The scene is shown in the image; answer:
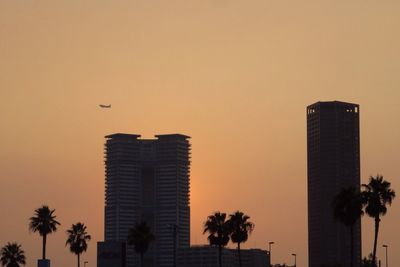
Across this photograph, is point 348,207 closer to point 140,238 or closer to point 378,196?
point 378,196

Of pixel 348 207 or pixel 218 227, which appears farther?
pixel 218 227

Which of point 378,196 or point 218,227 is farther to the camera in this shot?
point 218,227

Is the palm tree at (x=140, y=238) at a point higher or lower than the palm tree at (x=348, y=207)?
lower

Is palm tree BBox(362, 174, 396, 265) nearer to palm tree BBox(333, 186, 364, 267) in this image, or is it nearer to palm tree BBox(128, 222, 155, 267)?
palm tree BBox(333, 186, 364, 267)

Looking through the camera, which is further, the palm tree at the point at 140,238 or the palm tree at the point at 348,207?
the palm tree at the point at 140,238

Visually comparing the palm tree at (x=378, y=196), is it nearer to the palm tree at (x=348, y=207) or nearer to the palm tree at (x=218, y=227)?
the palm tree at (x=348, y=207)

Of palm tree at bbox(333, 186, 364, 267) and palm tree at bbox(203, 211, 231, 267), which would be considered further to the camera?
palm tree at bbox(203, 211, 231, 267)

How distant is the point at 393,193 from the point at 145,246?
169ft

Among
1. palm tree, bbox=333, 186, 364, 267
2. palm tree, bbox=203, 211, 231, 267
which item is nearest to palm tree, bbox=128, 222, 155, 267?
palm tree, bbox=203, 211, 231, 267

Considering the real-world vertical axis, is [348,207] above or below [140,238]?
above

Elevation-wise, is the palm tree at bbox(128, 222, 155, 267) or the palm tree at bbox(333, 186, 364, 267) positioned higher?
the palm tree at bbox(333, 186, 364, 267)

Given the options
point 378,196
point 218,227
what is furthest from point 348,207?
point 218,227

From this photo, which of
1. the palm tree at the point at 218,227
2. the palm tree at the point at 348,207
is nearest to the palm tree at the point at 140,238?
the palm tree at the point at 218,227

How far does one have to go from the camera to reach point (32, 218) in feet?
573
